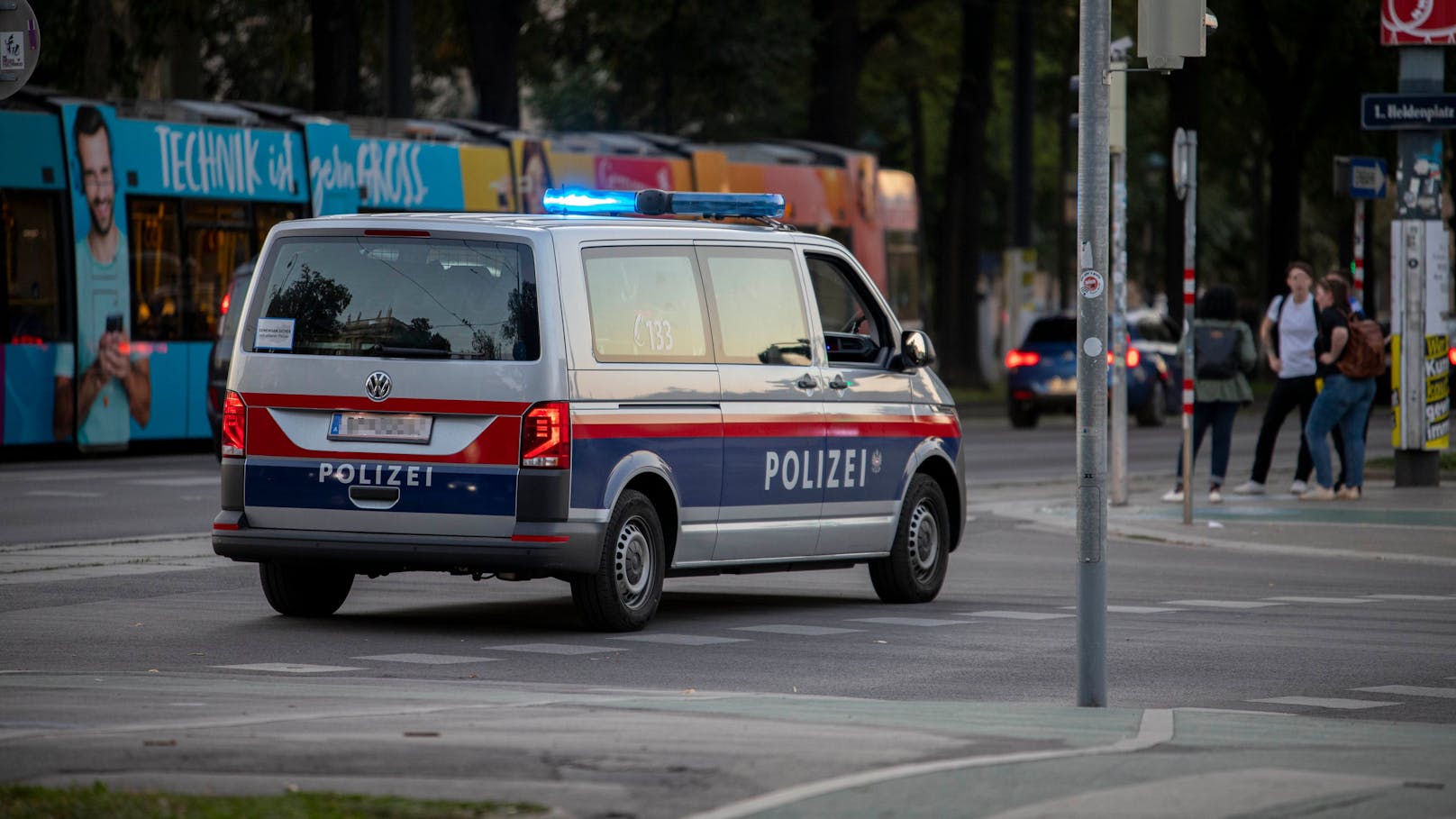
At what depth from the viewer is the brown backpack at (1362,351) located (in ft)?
67.1

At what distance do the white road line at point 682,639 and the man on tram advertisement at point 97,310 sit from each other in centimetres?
1538

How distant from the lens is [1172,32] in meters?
11.3

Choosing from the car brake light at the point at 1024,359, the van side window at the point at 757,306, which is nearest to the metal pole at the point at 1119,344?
the van side window at the point at 757,306

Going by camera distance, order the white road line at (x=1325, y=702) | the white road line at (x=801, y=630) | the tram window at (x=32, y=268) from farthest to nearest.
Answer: the tram window at (x=32, y=268) → the white road line at (x=801, y=630) → the white road line at (x=1325, y=702)

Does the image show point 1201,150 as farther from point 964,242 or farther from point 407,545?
point 407,545

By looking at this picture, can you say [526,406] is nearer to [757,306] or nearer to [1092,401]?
[757,306]

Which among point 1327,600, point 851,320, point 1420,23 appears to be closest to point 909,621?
point 851,320

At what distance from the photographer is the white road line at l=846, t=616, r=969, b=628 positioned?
12.4 m

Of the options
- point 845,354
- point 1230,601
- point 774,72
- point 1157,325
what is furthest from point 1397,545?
point 774,72

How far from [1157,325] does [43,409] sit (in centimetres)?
1890

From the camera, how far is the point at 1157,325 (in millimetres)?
38625

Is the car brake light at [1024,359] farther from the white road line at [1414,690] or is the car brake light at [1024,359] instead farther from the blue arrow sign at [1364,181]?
the white road line at [1414,690]

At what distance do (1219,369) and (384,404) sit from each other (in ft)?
35.7

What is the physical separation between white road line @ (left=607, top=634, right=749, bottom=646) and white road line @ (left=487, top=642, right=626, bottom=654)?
350 millimetres
